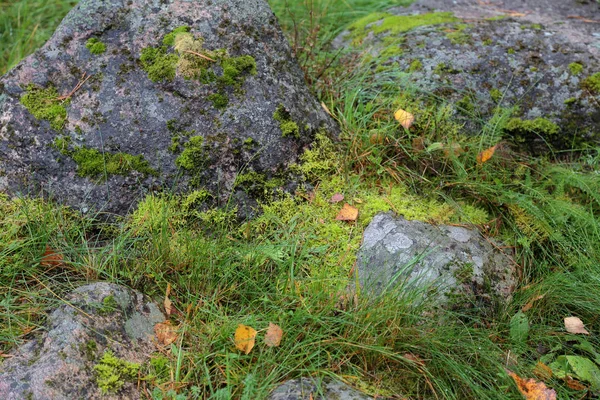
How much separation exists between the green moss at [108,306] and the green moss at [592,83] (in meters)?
3.11

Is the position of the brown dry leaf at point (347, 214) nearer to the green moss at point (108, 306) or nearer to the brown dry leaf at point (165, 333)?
the brown dry leaf at point (165, 333)

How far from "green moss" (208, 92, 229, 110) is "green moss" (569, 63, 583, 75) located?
230 cm

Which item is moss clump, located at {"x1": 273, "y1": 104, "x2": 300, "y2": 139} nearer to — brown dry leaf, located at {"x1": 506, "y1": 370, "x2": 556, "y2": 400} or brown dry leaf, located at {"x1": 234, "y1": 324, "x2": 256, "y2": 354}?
brown dry leaf, located at {"x1": 234, "y1": 324, "x2": 256, "y2": 354}

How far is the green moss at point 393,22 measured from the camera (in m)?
4.12

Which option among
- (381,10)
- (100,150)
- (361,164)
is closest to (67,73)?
(100,150)

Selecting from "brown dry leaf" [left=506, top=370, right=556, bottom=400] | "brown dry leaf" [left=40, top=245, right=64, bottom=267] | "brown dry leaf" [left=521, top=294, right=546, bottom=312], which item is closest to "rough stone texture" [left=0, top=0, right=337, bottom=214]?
"brown dry leaf" [left=40, top=245, right=64, bottom=267]

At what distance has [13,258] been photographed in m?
2.41

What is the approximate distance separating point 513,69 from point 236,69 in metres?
1.87

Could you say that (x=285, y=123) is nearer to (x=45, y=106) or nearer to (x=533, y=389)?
(x=45, y=106)

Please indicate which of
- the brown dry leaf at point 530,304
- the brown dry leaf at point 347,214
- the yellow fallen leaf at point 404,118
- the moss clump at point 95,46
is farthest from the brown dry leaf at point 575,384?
the moss clump at point 95,46

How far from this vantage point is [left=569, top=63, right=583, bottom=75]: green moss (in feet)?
11.6

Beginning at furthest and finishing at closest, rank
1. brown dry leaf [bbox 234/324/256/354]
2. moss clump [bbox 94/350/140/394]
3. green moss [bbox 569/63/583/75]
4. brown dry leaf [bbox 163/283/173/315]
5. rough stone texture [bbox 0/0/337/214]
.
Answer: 1. green moss [bbox 569/63/583/75]
2. rough stone texture [bbox 0/0/337/214]
3. brown dry leaf [bbox 163/283/173/315]
4. brown dry leaf [bbox 234/324/256/354]
5. moss clump [bbox 94/350/140/394]

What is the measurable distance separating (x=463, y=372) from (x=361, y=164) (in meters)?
1.32

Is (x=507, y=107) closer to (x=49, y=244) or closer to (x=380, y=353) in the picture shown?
(x=380, y=353)
